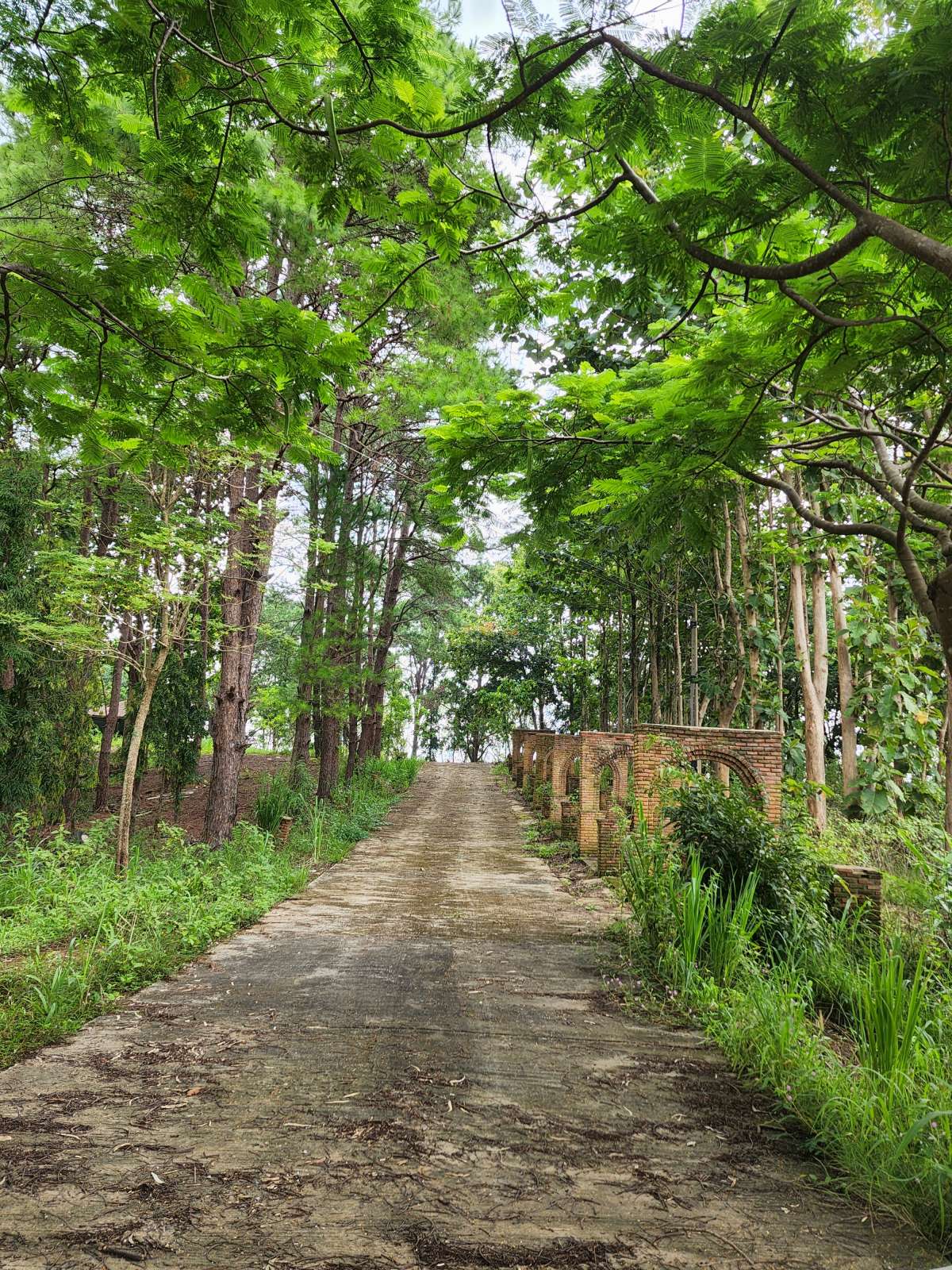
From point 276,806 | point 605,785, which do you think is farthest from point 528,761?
point 276,806

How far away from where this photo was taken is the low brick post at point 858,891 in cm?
529

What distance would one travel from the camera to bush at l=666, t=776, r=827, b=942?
5.06m

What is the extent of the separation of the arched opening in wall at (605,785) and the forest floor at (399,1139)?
4994 mm

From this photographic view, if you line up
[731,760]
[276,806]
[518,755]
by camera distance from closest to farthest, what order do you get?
[731,760] → [276,806] → [518,755]

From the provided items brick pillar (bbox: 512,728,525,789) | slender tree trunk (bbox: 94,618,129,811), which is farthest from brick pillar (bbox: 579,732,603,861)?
brick pillar (bbox: 512,728,525,789)

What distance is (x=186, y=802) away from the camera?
15.9m

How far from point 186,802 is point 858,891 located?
14192 mm

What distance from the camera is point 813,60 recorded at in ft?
7.29

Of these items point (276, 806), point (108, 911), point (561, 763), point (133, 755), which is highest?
point (133, 755)

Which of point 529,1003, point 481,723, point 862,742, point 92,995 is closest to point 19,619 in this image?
point 92,995

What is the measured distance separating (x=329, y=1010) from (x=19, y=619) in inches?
225

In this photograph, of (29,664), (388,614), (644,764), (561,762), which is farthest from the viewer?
(388,614)

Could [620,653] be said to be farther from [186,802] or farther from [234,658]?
[186,802]

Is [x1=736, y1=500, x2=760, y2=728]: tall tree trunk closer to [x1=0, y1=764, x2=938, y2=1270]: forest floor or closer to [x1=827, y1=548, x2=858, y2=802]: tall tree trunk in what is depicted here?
[x1=827, y1=548, x2=858, y2=802]: tall tree trunk
